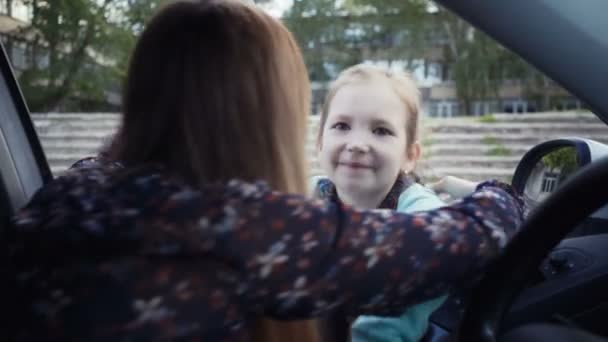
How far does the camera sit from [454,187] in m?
1.59

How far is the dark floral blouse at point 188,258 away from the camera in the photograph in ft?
3.13

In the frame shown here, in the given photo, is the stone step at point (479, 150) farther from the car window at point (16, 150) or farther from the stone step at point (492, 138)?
the car window at point (16, 150)

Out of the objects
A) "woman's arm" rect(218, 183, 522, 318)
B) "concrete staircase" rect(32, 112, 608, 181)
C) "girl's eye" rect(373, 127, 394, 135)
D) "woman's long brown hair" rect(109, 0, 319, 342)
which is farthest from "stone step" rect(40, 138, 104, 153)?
"woman's arm" rect(218, 183, 522, 318)

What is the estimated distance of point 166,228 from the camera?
95 centimetres

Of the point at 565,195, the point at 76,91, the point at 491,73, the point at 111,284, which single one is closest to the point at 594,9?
the point at 565,195

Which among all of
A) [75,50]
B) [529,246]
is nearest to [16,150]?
[75,50]

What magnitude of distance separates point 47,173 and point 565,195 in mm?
1785

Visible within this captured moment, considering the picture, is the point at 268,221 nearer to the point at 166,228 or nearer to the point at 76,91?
the point at 166,228

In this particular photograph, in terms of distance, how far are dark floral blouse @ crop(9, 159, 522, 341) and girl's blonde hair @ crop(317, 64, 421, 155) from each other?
70 centimetres

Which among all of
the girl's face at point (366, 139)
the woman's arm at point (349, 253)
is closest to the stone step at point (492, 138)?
the girl's face at point (366, 139)

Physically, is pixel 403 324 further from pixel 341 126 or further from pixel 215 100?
pixel 215 100

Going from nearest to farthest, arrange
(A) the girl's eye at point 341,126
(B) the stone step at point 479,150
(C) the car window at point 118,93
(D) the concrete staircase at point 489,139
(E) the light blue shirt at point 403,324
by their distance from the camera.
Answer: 1. (E) the light blue shirt at point 403,324
2. (A) the girl's eye at point 341,126
3. (C) the car window at point 118,93
4. (D) the concrete staircase at point 489,139
5. (B) the stone step at point 479,150

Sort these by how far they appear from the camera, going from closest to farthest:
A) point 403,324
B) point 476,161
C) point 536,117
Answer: point 403,324 → point 476,161 → point 536,117

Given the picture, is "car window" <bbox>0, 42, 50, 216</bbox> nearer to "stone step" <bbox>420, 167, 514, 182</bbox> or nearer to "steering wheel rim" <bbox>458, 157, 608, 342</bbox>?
"stone step" <bbox>420, 167, 514, 182</bbox>
